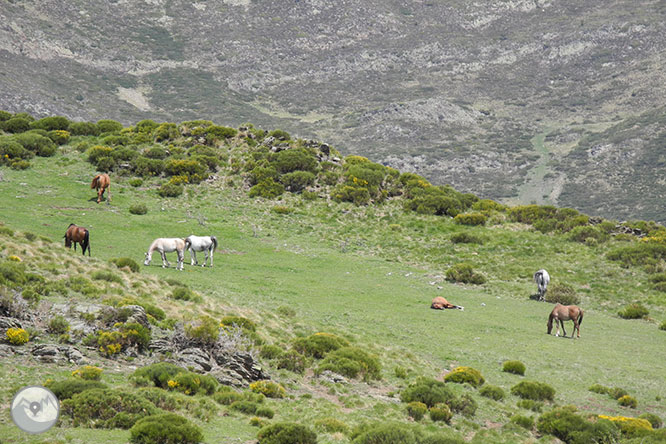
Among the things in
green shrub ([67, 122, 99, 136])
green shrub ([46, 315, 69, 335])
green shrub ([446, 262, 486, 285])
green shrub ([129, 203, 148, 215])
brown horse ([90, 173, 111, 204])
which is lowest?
green shrub ([46, 315, 69, 335])

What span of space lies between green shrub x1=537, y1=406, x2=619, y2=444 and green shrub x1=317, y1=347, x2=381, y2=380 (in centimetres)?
648

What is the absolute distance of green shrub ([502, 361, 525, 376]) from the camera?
76.7ft

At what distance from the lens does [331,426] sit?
51.6ft

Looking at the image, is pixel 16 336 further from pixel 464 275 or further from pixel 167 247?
pixel 464 275

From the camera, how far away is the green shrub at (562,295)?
3984 centimetres

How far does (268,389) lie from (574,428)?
996cm

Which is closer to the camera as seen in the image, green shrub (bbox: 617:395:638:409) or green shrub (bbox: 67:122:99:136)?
green shrub (bbox: 617:395:638:409)

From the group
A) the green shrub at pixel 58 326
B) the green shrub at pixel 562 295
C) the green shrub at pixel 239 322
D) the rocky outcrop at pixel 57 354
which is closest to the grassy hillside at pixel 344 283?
the rocky outcrop at pixel 57 354

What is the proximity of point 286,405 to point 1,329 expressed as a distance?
942 centimetres

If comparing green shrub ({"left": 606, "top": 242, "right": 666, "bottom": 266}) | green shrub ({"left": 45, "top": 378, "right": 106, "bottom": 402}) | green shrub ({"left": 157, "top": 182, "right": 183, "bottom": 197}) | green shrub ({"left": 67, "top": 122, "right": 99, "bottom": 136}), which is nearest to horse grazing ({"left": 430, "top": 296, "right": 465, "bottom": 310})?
green shrub ({"left": 606, "top": 242, "right": 666, "bottom": 266})

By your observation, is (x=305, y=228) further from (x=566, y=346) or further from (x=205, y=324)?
(x=205, y=324)

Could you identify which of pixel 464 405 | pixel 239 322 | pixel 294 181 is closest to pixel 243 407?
pixel 239 322

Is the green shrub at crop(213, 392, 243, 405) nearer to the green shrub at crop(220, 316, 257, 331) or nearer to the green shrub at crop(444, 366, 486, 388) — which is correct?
the green shrub at crop(220, 316, 257, 331)

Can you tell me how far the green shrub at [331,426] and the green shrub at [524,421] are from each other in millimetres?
6238
